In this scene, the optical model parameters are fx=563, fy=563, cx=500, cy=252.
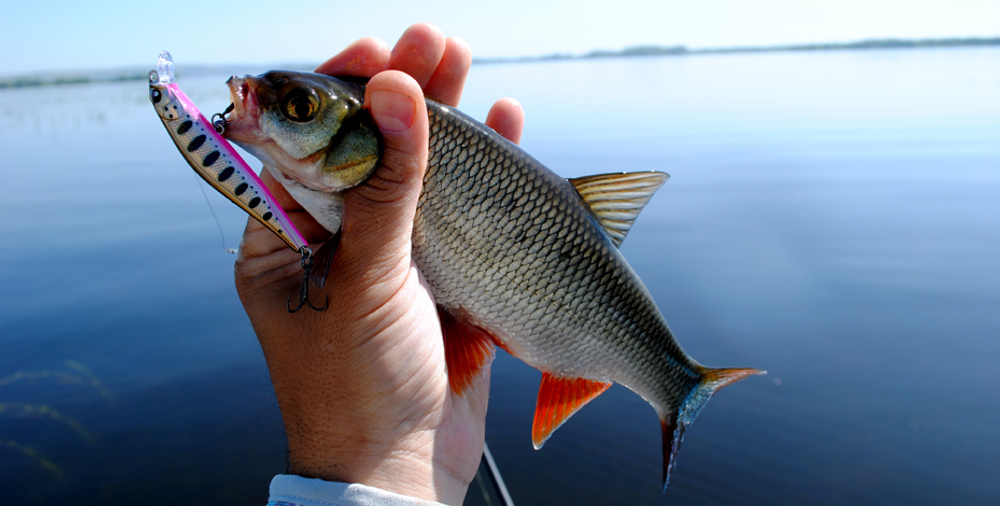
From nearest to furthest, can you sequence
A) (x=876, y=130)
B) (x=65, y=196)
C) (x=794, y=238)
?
(x=794, y=238) → (x=65, y=196) → (x=876, y=130)

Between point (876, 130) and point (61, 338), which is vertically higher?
point (876, 130)

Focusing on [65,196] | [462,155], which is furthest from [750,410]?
[65,196]

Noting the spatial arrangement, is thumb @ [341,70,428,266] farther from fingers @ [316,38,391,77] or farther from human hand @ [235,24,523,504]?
fingers @ [316,38,391,77]

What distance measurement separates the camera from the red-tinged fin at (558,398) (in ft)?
8.39

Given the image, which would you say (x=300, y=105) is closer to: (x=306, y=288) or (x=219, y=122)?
(x=219, y=122)

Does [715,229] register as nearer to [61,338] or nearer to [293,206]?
[293,206]

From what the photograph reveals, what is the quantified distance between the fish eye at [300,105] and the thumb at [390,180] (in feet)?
0.53

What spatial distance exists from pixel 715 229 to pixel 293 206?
7.39m

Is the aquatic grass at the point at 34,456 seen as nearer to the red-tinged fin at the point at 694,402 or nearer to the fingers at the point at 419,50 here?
the fingers at the point at 419,50

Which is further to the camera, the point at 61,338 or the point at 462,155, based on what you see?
the point at 61,338

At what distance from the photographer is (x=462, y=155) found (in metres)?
1.95

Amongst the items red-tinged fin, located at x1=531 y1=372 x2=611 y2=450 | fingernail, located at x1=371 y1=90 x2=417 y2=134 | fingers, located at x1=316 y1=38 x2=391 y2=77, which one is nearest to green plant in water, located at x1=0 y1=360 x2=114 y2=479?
red-tinged fin, located at x1=531 y1=372 x2=611 y2=450

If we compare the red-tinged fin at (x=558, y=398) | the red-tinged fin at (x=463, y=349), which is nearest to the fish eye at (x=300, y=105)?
the red-tinged fin at (x=463, y=349)

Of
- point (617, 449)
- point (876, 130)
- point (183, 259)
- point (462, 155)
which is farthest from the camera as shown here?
point (876, 130)
